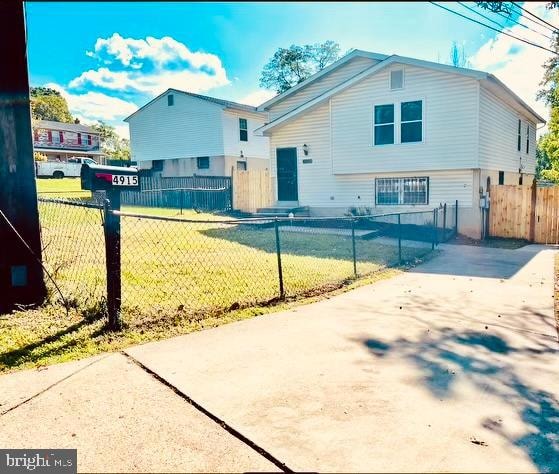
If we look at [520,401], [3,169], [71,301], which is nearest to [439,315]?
[520,401]

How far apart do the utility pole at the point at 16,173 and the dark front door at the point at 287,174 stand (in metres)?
13.9

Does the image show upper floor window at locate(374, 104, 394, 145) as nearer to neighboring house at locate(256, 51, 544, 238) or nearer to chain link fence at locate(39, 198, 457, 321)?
neighboring house at locate(256, 51, 544, 238)

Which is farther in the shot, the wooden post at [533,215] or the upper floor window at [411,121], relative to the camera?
the upper floor window at [411,121]

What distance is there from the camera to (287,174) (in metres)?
18.8

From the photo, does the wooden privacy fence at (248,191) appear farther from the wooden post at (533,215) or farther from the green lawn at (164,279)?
the wooden post at (533,215)

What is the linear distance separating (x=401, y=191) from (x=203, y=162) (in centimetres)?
1695

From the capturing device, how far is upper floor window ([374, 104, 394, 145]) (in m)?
15.7

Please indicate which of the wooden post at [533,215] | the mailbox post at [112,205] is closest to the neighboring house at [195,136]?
the wooden post at [533,215]

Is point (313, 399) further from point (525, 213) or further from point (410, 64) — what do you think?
point (410, 64)

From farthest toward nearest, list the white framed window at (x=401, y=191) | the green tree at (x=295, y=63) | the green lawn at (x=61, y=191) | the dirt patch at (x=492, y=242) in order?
the green tree at (x=295, y=63) < the green lawn at (x=61, y=191) < the white framed window at (x=401, y=191) < the dirt patch at (x=492, y=242)

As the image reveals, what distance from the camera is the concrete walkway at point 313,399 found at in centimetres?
247

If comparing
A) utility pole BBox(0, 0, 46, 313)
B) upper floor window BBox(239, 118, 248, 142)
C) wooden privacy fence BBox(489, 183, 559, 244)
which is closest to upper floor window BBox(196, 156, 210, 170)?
upper floor window BBox(239, 118, 248, 142)

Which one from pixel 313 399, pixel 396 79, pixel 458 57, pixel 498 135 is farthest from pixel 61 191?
pixel 458 57

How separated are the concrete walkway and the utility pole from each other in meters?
2.10
